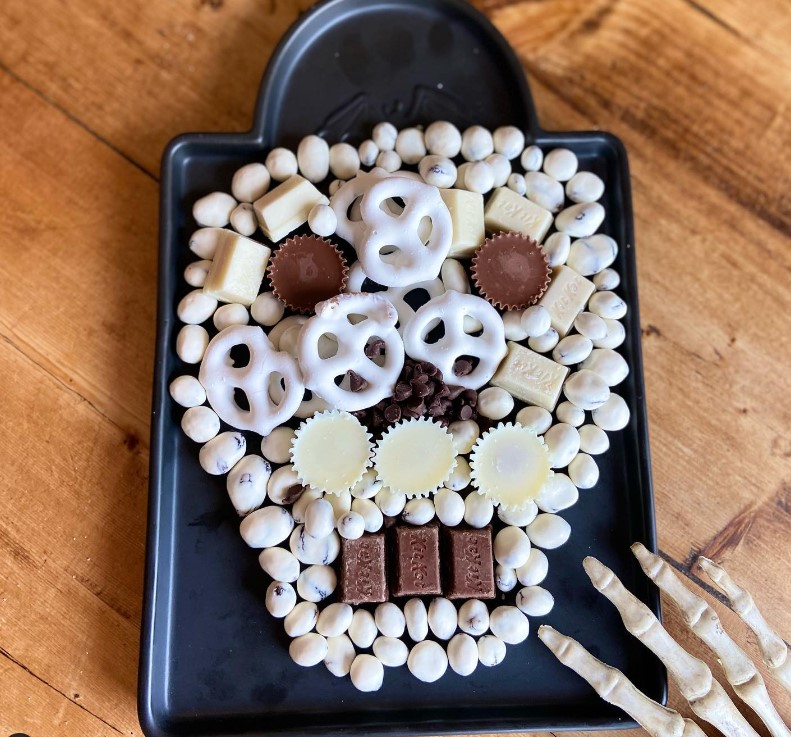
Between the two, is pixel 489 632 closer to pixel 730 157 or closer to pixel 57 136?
pixel 730 157

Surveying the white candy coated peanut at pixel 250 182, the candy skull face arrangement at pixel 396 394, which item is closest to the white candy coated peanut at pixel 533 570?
the candy skull face arrangement at pixel 396 394

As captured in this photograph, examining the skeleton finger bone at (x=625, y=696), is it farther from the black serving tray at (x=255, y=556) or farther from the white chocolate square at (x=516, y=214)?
the white chocolate square at (x=516, y=214)

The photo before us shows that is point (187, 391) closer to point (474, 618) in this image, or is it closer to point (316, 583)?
point (316, 583)

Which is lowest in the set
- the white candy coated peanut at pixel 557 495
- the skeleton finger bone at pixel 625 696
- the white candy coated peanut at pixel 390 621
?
the white candy coated peanut at pixel 390 621

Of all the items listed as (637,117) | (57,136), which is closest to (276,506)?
(57,136)

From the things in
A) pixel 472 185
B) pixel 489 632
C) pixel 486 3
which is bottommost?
pixel 489 632

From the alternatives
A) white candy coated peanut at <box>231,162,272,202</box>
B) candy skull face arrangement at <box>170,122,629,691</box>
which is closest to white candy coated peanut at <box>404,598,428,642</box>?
candy skull face arrangement at <box>170,122,629,691</box>
